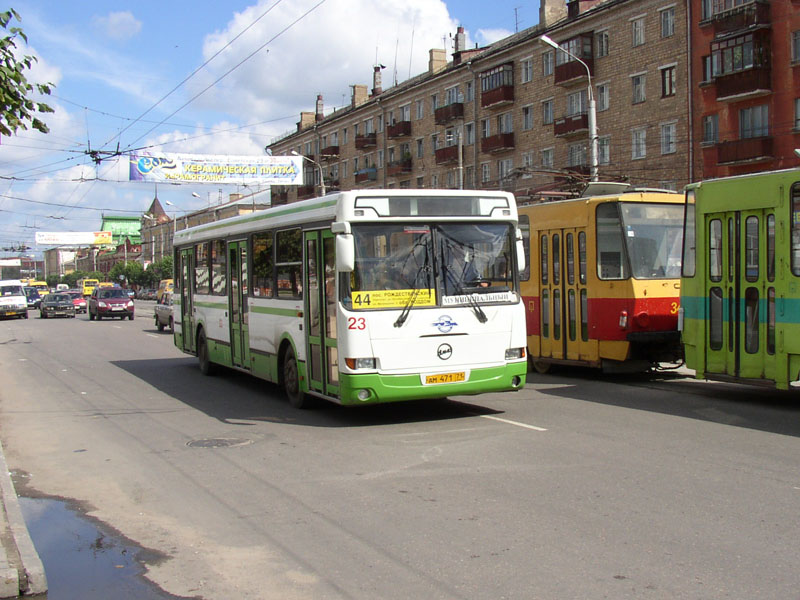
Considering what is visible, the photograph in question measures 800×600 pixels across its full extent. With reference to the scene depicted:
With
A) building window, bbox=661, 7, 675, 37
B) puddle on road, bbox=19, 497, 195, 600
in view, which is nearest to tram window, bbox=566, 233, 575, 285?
puddle on road, bbox=19, 497, 195, 600

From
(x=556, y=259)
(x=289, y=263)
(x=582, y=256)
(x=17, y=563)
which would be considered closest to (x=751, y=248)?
(x=582, y=256)

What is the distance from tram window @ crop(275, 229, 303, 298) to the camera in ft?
38.7

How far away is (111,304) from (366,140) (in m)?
28.4

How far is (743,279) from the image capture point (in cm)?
1139

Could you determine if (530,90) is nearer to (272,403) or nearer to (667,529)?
(272,403)

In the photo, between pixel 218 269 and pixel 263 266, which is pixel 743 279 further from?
pixel 218 269

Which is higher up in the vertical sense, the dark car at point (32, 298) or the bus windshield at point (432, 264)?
the bus windshield at point (432, 264)

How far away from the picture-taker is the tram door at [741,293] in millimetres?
11031

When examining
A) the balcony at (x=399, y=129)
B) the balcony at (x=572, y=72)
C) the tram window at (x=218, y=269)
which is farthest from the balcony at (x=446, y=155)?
the tram window at (x=218, y=269)

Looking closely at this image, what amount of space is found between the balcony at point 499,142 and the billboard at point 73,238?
58.4 metres

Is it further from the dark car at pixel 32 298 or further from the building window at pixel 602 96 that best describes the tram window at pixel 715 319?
the dark car at pixel 32 298

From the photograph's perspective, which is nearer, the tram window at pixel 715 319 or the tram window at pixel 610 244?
the tram window at pixel 715 319

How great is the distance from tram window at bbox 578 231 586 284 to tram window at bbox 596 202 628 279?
35cm

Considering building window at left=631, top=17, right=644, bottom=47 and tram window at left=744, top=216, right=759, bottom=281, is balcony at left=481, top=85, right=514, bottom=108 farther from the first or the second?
tram window at left=744, top=216, right=759, bottom=281
